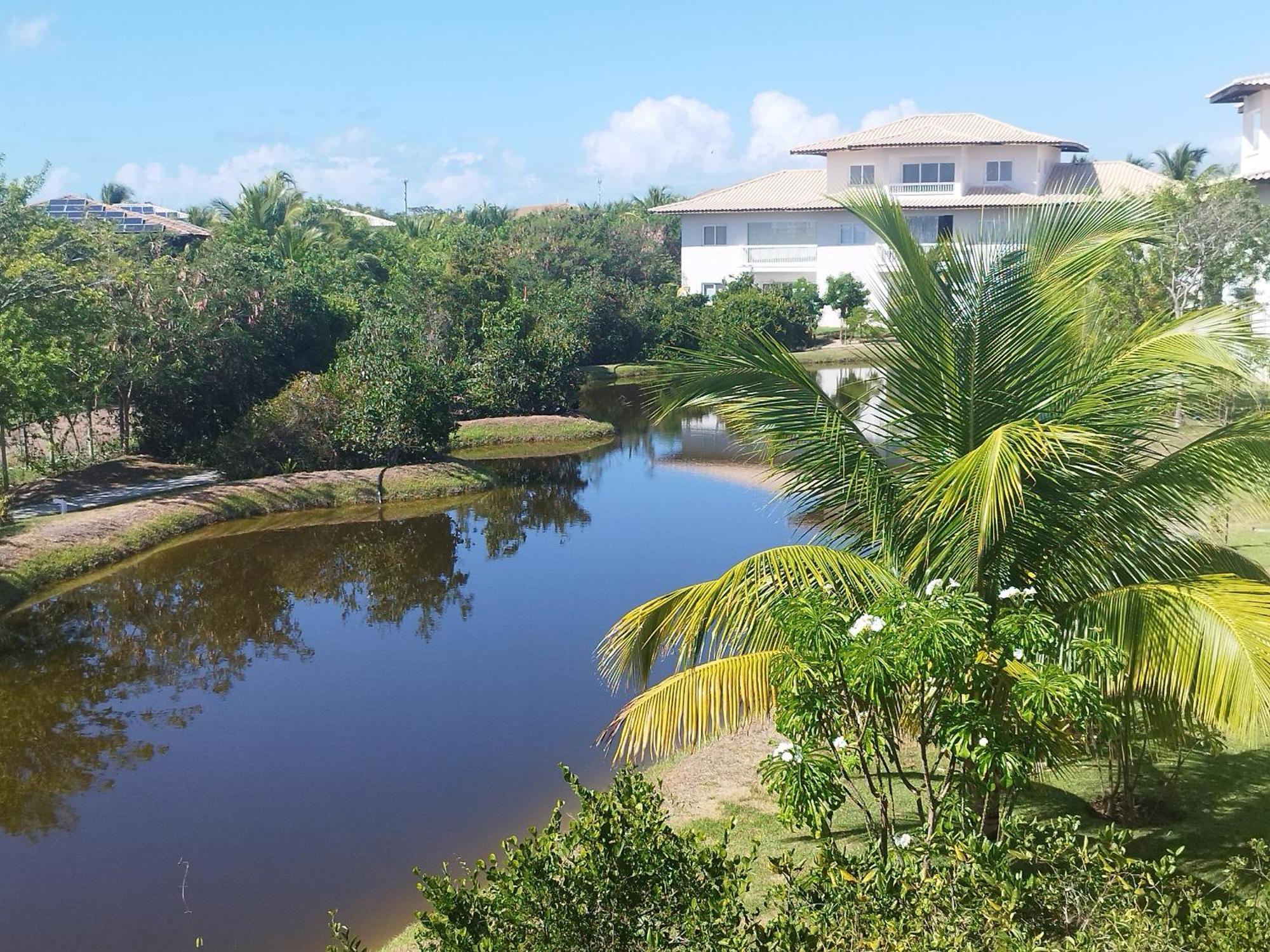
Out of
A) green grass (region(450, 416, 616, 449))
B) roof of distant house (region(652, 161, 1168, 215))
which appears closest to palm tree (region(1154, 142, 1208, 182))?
roof of distant house (region(652, 161, 1168, 215))

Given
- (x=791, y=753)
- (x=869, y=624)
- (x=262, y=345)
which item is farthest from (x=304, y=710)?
(x=262, y=345)

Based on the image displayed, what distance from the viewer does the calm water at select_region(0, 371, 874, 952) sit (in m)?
8.76

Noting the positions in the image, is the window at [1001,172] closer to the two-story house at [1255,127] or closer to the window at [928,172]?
the window at [928,172]

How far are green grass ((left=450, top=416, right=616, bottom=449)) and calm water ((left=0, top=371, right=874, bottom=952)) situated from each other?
25.3ft

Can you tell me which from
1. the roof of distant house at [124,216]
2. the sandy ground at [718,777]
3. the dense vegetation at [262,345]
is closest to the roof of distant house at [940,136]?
the dense vegetation at [262,345]

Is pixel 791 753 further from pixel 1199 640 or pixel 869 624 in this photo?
pixel 1199 640

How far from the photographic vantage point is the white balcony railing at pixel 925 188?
4662cm

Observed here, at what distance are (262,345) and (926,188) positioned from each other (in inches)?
1165

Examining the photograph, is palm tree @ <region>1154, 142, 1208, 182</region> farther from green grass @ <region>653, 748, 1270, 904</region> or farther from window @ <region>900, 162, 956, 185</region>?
green grass @ <region>653, 748, 1270, 904</region>

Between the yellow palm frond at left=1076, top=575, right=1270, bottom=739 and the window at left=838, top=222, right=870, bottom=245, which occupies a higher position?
the window at left=838, top=222, right=870, bottom=245

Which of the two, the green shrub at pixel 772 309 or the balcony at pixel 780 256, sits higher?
the balcony at pixel 780 256

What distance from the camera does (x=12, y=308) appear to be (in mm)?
18875

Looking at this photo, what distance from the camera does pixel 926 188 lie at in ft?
155

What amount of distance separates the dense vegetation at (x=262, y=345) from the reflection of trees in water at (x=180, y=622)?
3417 millimetres
